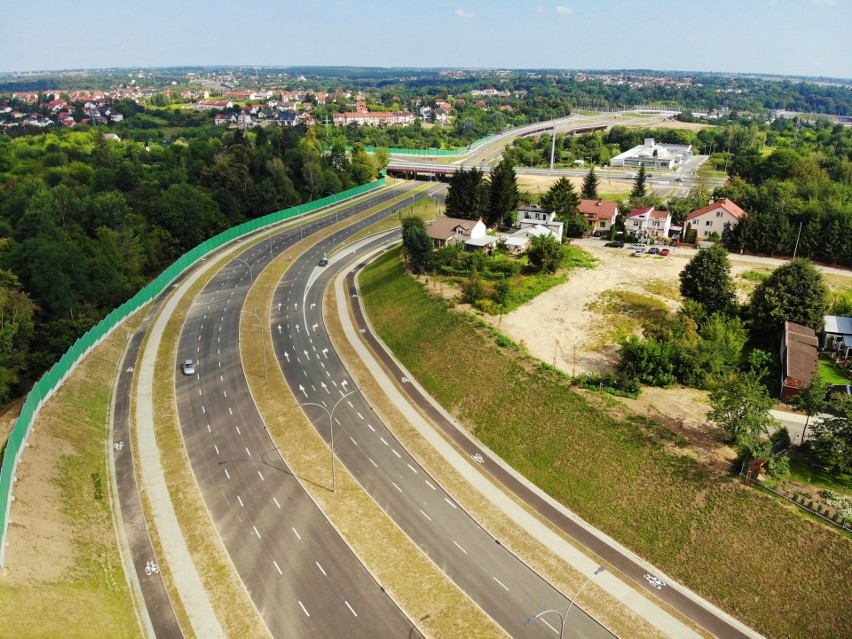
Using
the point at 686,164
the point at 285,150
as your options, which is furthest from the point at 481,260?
the point at 686,164

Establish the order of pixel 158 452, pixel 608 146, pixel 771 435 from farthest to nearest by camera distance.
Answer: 1. pixel 608 146
2. pixel 158 452
3. pixel 771 435

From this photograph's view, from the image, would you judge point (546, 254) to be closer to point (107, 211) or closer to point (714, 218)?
point (714, 218)

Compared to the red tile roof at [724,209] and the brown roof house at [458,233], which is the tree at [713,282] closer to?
the brown roof house at [458,233]

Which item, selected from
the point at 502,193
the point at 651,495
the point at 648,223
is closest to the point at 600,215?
the point at 648,223

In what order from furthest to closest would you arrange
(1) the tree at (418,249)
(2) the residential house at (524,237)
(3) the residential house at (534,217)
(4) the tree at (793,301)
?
(3) the residential house at (534,217)
(2) the residential house at (524,237)
(1) the tree at (418,249)
(4) the tree at (793,301)

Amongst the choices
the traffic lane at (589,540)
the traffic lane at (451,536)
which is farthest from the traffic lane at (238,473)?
the traffic lane at (589,540)

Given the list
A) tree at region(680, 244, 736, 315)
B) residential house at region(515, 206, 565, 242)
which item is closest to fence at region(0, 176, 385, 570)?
residential house at region(515, 206, 565, 242)

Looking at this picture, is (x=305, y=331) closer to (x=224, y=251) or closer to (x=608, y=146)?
(x=224, y=251)
